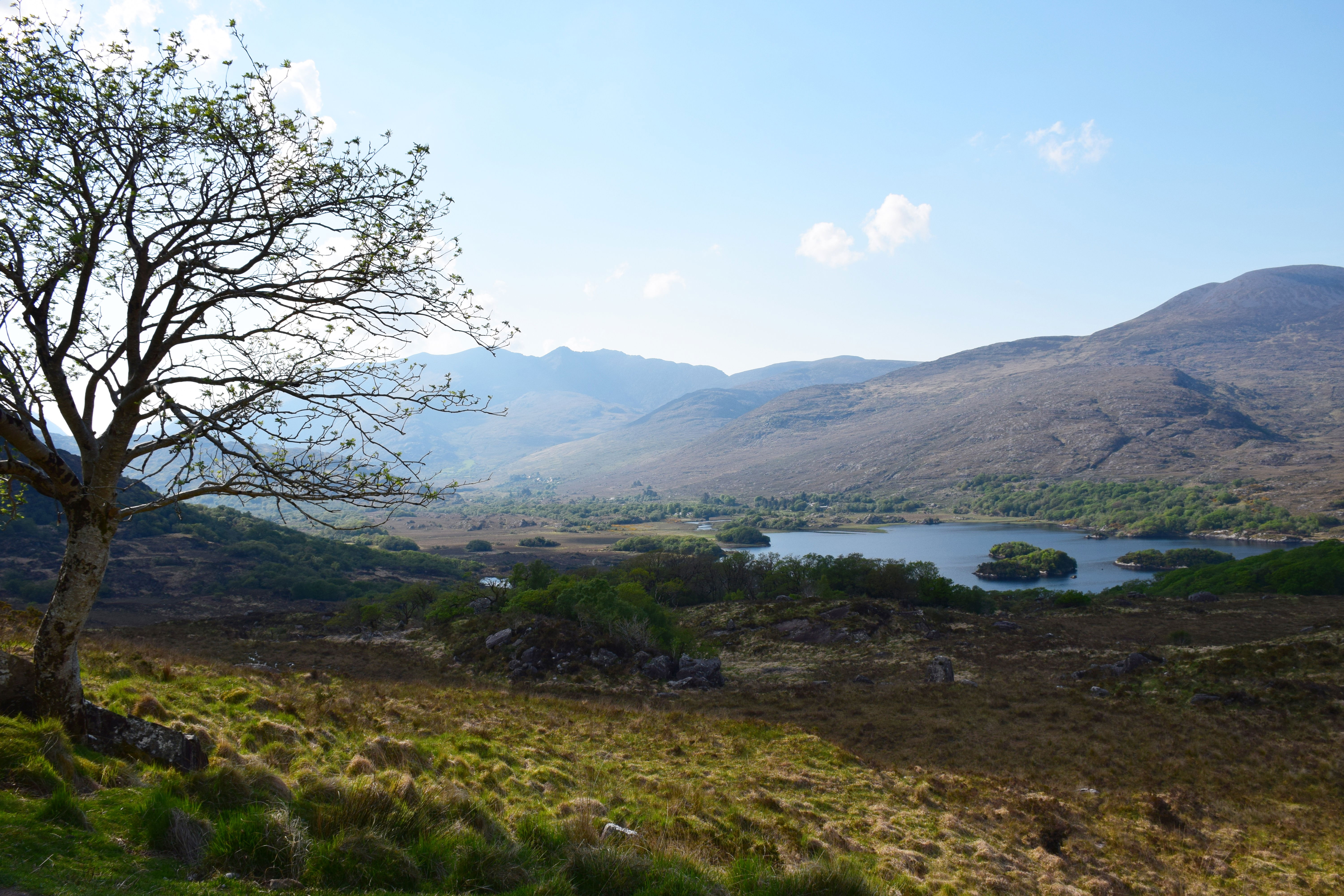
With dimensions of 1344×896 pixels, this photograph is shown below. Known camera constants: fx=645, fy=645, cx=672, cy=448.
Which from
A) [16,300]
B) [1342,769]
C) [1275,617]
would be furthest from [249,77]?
[1275,617]

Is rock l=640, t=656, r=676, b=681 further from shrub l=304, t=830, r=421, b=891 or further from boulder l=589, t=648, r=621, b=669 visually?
shrub l=304, t=830, r=421, b=891

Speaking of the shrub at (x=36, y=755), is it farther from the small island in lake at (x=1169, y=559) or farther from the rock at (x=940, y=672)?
the small island in lake at (x=1169, y=559)

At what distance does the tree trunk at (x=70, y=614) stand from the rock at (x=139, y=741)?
137mm

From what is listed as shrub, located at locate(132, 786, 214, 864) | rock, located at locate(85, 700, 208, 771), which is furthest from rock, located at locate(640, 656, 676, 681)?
shrub, located at locate(132, 786, 214, 864)

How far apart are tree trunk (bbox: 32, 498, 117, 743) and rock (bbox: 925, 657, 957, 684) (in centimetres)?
Result: 2841

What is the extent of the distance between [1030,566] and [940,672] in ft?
263

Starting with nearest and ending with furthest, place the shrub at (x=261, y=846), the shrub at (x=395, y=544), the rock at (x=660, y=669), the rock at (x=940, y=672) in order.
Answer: the shrub at (x=261, y=846)
the rock at (x=940, y=672)
the rock at (x=660, y=669)
the shrub at (x=395, y=544)

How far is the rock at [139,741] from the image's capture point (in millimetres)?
6988

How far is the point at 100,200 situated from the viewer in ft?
23.0

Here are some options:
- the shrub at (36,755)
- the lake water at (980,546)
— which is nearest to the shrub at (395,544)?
the lake water at (980,546)

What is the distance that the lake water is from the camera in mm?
93938

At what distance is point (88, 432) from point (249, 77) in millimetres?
4381

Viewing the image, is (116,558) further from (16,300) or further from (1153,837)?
(1153,837)

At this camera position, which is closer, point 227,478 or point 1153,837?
point 227,478
